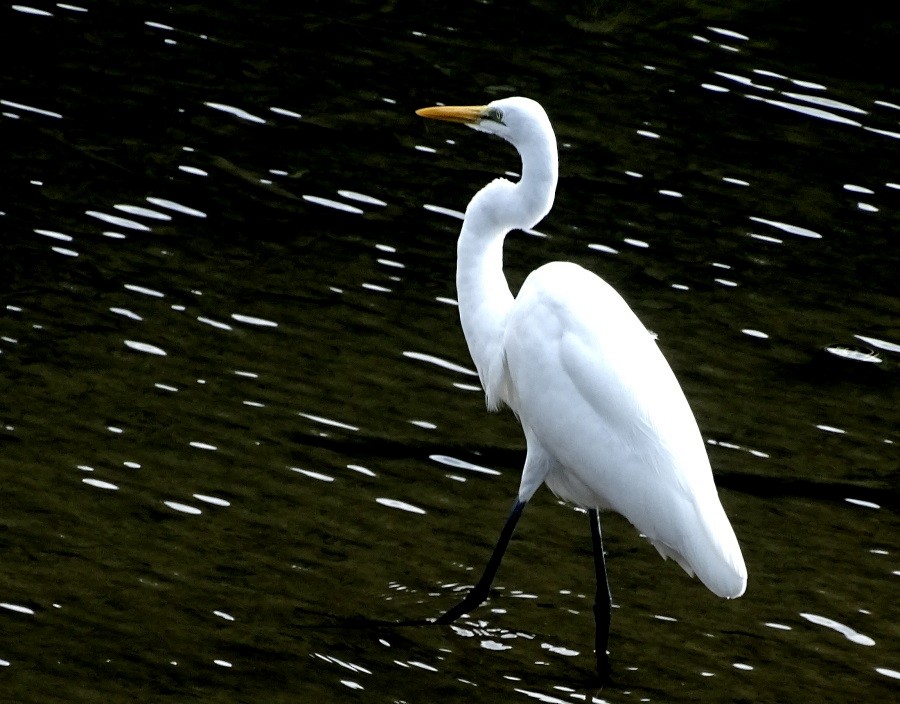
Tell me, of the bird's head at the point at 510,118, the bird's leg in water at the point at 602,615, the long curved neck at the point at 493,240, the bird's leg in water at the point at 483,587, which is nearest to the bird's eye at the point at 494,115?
the bird's head at the point at 510,118

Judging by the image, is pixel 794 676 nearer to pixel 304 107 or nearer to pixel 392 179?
pixel 392 179

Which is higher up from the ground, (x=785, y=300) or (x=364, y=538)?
(x=785, y=300)

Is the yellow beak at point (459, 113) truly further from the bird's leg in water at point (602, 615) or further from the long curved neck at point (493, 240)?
the bird's leg in water at point (602, 615)

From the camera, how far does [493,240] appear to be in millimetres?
5598

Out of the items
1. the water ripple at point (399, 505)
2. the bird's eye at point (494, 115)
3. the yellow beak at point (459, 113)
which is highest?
the bird's eye at point (494, 115)

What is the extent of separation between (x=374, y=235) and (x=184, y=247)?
1019 millimetres

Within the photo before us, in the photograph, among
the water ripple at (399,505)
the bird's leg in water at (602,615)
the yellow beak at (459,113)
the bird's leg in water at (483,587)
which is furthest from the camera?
the water ripple at (399,505)

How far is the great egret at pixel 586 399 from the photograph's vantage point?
5.12 m

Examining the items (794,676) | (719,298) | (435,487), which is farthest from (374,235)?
(794,676)

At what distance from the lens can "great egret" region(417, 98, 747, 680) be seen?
5125 mm

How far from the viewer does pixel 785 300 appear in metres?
8.24

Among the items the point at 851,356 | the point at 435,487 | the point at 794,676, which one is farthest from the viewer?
the point at 851,356

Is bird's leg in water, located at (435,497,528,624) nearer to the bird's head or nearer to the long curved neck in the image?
the long curved neck

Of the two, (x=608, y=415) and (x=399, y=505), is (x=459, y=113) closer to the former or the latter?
(x=608, y=415)
